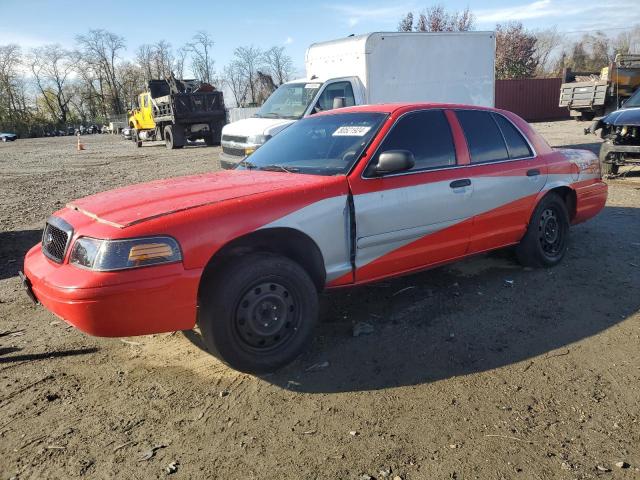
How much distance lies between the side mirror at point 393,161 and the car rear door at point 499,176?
34.5 inches

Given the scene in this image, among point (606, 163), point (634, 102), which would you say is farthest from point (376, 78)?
point (634, 102)

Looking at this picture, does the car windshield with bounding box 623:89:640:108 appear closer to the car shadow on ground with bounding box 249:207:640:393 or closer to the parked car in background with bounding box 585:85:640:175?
the parked car in background with bounding box 585:85:640:175

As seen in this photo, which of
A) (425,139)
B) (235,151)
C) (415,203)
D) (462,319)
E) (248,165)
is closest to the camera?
(415,203)

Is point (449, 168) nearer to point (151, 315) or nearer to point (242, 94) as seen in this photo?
point (151, 315)

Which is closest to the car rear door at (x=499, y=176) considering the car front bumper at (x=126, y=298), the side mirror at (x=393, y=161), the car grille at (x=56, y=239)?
the side mirror at (x=393, y=161)

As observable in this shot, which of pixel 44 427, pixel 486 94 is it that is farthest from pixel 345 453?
pixel 486 94

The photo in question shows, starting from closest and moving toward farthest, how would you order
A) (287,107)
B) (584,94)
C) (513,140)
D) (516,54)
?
(513,140) → (287,107) → (584,94) → (516,54)

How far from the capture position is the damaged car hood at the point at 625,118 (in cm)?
911

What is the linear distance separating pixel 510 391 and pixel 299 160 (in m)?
2.30

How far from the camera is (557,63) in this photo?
54250 millimetres

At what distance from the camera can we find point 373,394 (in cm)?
310

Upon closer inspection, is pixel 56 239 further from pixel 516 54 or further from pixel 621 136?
pixel 516 54

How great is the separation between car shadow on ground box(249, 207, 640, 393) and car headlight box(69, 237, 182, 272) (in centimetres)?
107

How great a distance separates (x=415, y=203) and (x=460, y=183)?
0.55 metres
